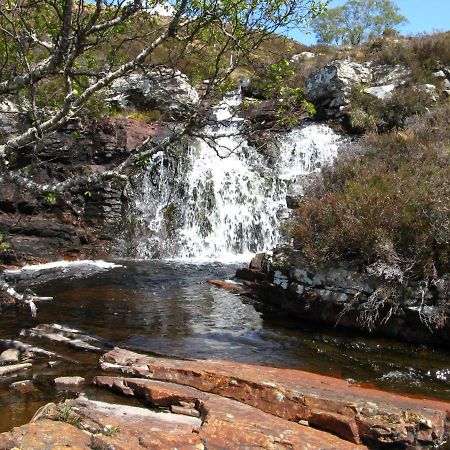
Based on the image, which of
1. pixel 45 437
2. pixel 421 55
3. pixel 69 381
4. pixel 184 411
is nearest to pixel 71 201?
pixel 69 381

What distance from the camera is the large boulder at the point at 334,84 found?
26031 mm

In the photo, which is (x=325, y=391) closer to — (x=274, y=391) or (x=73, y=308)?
(x=274, y=391)

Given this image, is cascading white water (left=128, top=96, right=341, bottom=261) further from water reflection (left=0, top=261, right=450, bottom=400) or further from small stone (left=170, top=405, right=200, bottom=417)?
small stone (left=170, top=405, right=200, bottom=417)

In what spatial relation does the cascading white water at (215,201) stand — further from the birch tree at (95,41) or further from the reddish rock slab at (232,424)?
the reddish rock slab at (232,424)

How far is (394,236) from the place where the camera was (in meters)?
9.78

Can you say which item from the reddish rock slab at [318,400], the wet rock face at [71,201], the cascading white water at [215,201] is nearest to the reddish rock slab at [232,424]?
the reddish rock slab at [318,400]

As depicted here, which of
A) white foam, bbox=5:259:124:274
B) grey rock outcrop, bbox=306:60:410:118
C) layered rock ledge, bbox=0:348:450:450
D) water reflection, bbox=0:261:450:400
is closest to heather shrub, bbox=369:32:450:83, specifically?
grey rock outcrop, bbox=306:60:410:118

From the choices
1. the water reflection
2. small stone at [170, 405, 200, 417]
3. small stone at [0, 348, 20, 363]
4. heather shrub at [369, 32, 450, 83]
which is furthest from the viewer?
heather shrub at [369, 32, 450, 83]

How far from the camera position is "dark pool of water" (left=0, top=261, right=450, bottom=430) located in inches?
301

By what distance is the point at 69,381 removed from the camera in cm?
688

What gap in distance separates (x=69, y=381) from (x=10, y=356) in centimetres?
159

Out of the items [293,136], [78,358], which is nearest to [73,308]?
[78,358]

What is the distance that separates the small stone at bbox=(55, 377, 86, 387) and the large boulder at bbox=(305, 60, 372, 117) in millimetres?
21905

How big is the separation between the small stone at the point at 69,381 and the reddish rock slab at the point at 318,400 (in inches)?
22.1
